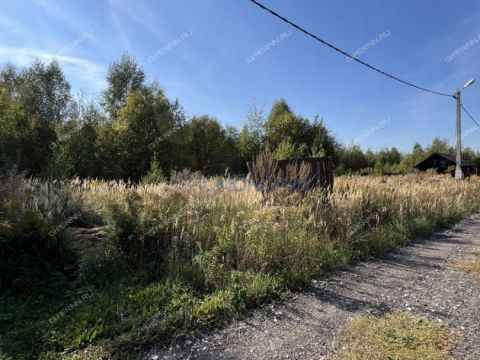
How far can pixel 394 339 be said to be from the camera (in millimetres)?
3215

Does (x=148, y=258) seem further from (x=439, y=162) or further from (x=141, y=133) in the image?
(x=439, y=162)

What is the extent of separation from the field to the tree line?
14.0 ft

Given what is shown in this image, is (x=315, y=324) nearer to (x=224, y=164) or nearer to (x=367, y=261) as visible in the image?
(x=367, y=261)

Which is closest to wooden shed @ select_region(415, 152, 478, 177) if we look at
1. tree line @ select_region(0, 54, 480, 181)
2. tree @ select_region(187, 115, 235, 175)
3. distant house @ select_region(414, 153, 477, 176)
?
distant house @ select_region(414, 153, 477, 176)

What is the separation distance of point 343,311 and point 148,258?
2635 mm

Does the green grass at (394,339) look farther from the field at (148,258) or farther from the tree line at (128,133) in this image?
the tree line at (128,133)

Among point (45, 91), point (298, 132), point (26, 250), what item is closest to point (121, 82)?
point (45, 91)

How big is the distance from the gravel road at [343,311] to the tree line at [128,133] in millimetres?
7046

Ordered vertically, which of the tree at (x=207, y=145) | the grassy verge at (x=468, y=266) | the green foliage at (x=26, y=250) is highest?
the tree at (x=207, y=145)

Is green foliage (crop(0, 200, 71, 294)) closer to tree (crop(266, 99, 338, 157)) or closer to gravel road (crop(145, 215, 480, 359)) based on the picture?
gravel road (crop(145, 215, 480, 359))

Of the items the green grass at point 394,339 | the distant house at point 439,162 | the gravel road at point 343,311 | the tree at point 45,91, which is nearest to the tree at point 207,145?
the tree at point 45,91

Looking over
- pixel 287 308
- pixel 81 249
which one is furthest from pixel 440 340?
pixel 81 249

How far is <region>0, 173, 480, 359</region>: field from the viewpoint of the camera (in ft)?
10.8

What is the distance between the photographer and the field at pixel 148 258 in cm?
329
